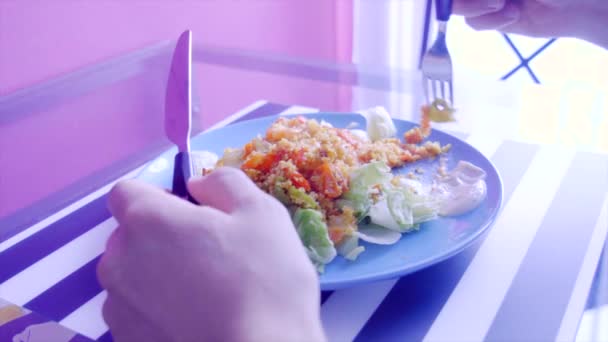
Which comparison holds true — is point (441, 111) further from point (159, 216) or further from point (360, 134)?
point (159, 216)

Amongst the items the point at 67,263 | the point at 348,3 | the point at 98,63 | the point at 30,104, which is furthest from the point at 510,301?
the point at 348,3

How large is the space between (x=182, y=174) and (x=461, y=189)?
38cm

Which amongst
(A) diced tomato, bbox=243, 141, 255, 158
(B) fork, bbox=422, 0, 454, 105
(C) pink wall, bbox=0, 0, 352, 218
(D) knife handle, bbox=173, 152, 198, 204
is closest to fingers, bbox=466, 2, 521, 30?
(B) fork, bbox=422, 0, 454, 105

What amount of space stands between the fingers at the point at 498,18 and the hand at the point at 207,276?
2.47 feet

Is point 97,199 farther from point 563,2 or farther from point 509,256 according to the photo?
point 563,2

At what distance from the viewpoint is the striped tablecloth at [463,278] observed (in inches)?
25.8

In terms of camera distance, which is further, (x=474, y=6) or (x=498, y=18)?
(x=498, y=18)

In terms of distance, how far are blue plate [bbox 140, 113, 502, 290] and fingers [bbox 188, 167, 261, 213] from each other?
20 cm

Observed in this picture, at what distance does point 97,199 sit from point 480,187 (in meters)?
0.59

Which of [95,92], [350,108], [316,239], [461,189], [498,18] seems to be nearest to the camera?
[316,239]

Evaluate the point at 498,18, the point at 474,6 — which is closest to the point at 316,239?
the point at 474,6

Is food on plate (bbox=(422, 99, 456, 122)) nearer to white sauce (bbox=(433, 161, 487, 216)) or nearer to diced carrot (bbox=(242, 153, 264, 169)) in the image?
white sauce (bbox=(433, 161, 487, 216))

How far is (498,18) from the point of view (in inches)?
42.0

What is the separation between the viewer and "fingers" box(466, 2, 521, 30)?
1.07 meters
